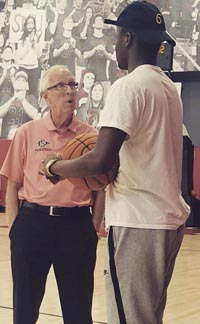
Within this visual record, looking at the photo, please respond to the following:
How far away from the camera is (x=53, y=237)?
331 centimetres

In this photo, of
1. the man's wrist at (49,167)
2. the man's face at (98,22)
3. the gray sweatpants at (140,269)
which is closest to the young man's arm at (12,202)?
the man's wrist at (49,167)

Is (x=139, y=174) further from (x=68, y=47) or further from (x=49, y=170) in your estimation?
(x=68, y=47)

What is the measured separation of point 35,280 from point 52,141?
28.9 inches

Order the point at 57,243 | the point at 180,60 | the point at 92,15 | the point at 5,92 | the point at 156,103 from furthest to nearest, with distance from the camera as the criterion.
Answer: the point at 5,92
the point at 92,15
the point at 180,60
the point at 57,243
the point at 156,103

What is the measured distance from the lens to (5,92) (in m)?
15.5

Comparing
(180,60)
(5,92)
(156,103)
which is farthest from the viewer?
(5,92)

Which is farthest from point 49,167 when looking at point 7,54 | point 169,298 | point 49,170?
point 7,54

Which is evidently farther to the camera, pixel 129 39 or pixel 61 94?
pixel 61 94

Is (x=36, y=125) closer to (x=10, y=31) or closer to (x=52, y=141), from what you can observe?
(x=52, y=141)

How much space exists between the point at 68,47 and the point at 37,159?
37.7ft

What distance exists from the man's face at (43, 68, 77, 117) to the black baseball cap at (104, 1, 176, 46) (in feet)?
3.28

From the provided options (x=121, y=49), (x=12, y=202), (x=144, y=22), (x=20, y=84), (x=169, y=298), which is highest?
(x=144, y=22)

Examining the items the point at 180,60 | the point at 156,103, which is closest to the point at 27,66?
the point at 180,60

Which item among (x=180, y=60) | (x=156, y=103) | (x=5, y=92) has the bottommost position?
(x=5, y=92)
